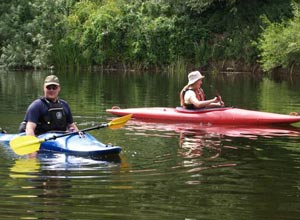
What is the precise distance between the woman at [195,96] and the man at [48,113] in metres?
4.22

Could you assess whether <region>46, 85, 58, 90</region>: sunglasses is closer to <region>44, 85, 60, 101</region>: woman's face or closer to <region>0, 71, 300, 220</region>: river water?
<region>44, 85, 60, 101</region>: woman's face

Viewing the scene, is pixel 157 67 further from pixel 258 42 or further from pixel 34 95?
pixel 34 95

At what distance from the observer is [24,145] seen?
8852 mm

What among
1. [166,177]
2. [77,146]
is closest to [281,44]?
[77,146]

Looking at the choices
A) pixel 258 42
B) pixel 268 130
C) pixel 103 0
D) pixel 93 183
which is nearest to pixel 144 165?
pixel 93 183

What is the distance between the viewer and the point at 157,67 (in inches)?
1528

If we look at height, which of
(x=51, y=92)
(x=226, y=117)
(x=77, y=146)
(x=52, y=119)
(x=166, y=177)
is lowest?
(x=166, y=177)

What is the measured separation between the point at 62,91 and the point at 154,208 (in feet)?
54.9

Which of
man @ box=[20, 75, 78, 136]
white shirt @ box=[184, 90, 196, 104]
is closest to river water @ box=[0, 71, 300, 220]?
man @ box=[20, 75, 78, 136]

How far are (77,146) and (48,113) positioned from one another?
0.74m

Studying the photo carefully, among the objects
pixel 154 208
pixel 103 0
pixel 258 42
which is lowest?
pixel 154 208

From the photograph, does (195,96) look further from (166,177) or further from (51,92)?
(166,177)

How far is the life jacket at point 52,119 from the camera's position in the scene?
31.0 feet

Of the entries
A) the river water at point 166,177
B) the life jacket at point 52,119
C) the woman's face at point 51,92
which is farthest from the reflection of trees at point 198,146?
the woman's face at point 51,92
